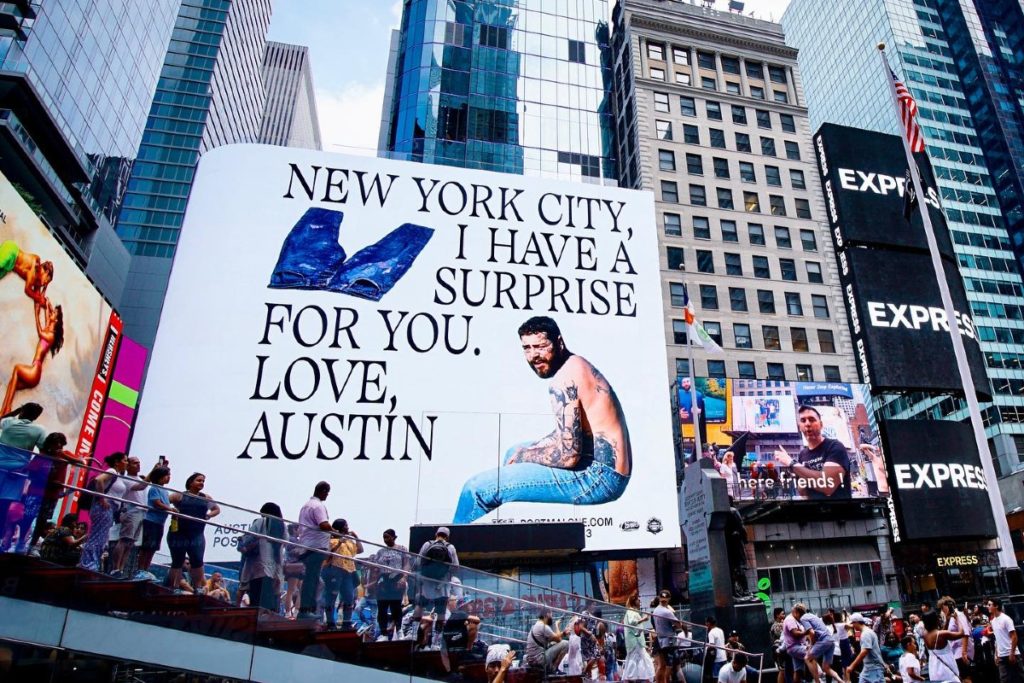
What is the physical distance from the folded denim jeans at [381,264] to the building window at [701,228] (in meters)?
24.8

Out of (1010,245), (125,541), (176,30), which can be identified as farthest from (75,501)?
(176,30)

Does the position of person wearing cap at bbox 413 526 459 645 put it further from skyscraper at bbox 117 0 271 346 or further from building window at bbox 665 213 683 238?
skyscraper at bbox 117 0 271 346

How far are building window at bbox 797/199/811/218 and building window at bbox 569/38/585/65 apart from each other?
21979 millimetres

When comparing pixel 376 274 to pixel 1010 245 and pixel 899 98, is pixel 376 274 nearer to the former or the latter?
pixel 899 98

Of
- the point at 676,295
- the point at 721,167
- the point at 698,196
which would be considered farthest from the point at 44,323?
the point at 721,167

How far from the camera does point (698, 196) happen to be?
48906 millimetres

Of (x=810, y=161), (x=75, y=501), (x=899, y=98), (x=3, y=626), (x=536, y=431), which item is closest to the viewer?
(x=3, y=626)

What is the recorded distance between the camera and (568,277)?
97.2 feet

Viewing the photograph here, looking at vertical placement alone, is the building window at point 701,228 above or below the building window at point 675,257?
above

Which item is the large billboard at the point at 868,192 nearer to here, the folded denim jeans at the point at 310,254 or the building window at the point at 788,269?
the building window at the point at 788,269

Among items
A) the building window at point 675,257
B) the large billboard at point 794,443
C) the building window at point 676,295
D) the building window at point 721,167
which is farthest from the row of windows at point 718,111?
the large billboard at point 794,443

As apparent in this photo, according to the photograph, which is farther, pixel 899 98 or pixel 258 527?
pixel 899 98

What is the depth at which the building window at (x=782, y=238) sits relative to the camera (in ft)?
160

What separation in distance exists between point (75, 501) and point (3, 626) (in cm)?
159
